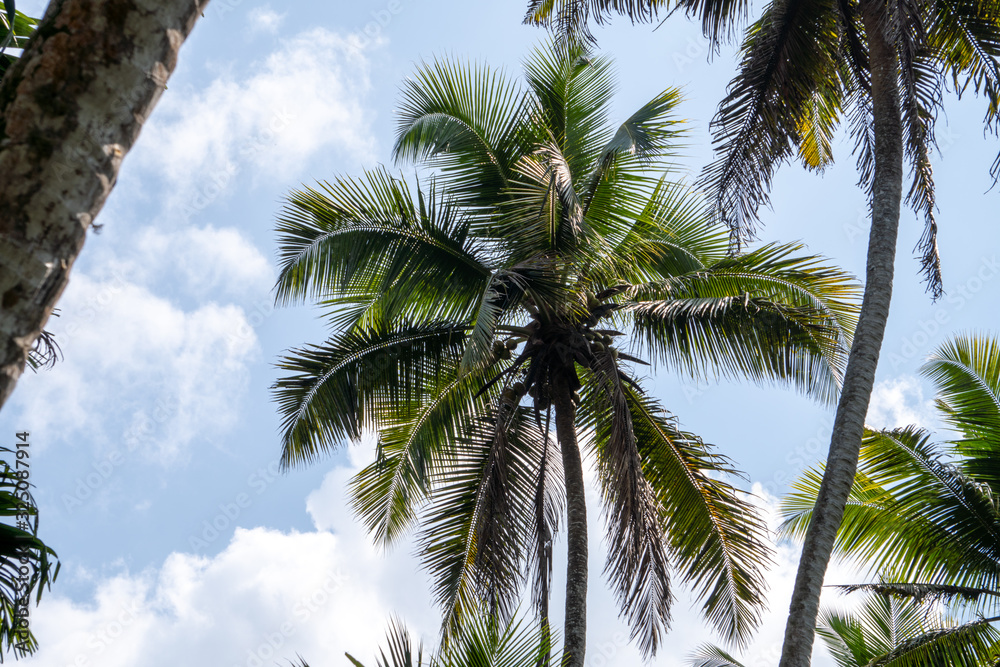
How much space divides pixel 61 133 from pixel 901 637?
16140 millimetres

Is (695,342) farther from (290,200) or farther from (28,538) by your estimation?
(28,538)

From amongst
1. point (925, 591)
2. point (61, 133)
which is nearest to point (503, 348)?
point (925, 591)

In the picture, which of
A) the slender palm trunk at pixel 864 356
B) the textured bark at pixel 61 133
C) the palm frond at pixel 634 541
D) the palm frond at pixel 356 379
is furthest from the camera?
the palm frond at pixel 356 379

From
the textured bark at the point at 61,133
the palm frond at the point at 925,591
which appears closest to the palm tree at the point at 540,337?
the palm frond at the point at 925,591

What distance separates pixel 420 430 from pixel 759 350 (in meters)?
3.93

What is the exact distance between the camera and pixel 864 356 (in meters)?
7.61

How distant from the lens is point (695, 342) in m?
10.1

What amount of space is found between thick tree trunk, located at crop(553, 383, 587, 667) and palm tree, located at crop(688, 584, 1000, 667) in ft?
14.8

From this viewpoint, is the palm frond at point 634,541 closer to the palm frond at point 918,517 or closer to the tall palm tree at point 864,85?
the tall palm tree at point 864,85

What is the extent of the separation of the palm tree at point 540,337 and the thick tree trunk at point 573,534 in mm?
23

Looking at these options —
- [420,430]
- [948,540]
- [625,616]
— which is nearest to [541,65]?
[420,430]

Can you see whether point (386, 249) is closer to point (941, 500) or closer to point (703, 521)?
point (703, 521)

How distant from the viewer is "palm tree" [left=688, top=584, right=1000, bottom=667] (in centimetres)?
1081

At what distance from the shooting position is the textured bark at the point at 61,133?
1821mm
